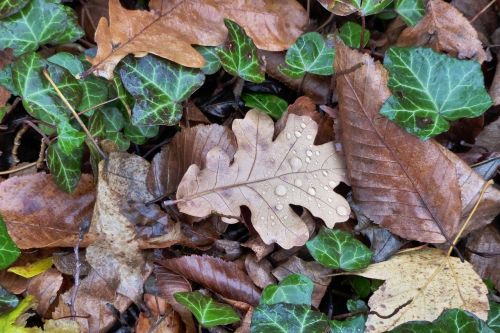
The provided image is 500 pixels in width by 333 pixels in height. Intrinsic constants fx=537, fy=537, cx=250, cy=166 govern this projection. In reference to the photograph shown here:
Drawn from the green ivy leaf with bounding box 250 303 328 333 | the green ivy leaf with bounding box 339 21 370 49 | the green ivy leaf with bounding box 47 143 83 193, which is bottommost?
the green ivy leaf with bounding box 250 303 328 333

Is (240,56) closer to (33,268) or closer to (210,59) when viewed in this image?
(210,59)

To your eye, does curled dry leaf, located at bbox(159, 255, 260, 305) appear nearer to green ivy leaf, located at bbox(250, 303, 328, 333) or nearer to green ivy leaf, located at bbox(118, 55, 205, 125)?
green ivy leaf, located at bbox(250, 303, 328, 333)

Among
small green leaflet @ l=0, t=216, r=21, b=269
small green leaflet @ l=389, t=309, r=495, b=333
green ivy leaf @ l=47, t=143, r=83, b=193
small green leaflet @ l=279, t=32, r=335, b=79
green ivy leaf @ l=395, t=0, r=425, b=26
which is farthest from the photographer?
green ivy leaf @ l=395, t=0, r=425, b=26

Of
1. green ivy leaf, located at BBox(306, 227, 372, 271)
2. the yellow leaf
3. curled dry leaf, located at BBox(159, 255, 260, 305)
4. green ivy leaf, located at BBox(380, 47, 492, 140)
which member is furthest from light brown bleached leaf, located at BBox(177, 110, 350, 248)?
the yellow leaf

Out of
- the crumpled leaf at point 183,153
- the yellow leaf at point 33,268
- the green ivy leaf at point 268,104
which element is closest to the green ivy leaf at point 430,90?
the green ivy leaf at point 268,104

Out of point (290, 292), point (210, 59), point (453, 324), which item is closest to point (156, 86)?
point (210, 59)

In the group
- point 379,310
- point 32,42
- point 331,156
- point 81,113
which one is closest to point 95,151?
point 81,113

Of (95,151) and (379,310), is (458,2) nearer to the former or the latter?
(379,310)
